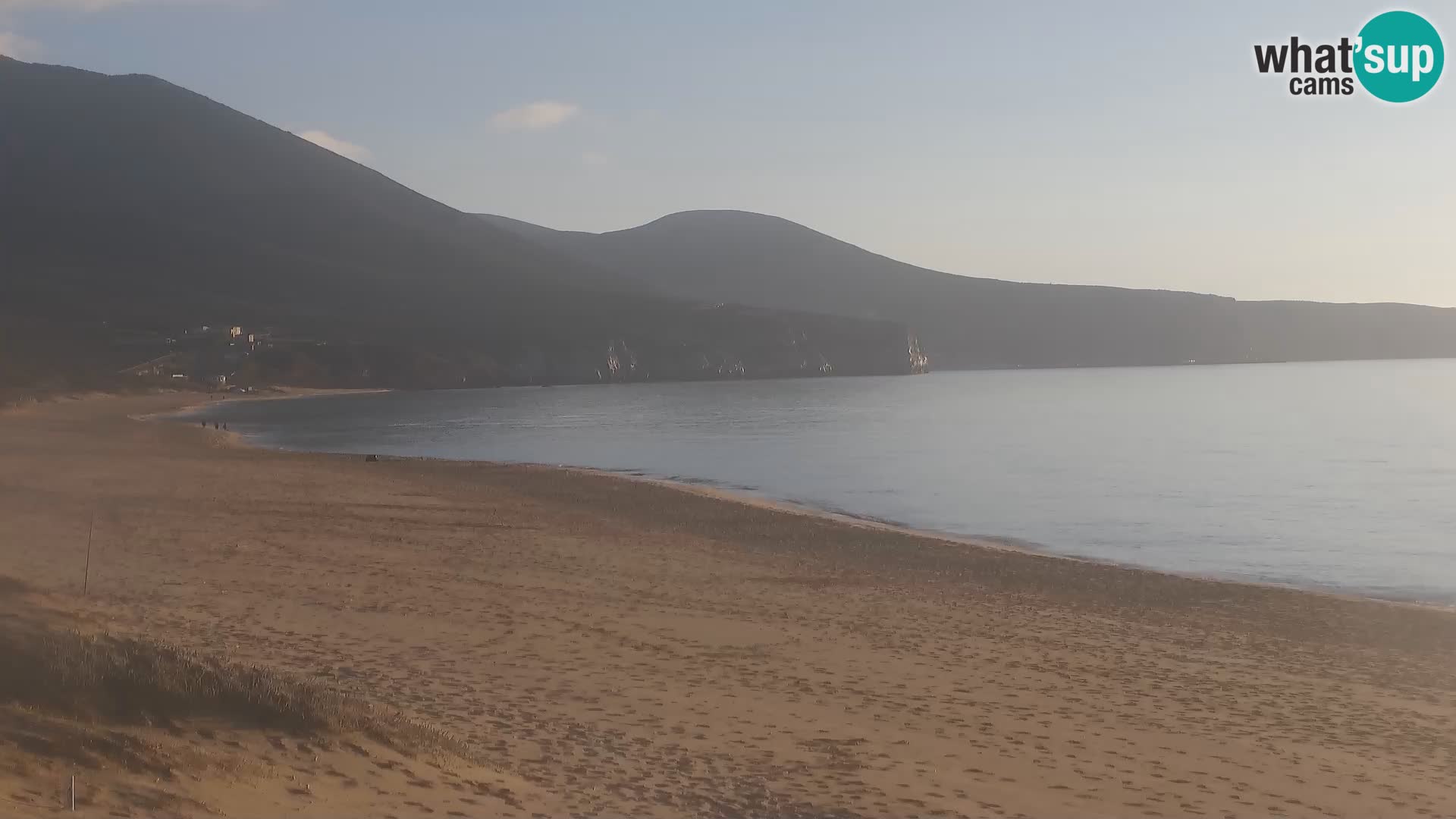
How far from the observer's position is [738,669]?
465 inches

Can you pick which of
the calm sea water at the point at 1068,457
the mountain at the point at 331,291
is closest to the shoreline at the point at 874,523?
the calm sea water at the point at 1068,457

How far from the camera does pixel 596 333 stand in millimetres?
171875

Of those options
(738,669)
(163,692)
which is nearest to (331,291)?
(738,669)

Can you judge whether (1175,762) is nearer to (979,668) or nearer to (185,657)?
(979,668)

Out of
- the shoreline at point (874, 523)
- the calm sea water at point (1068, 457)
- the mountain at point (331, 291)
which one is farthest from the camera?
the mountain at point (331, 291)

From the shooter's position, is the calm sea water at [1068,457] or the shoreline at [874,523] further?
the calm sea water at [1068,457]

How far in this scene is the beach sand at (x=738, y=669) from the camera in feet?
25.6

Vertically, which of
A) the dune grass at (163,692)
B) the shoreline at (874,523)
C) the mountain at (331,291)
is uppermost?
the mountain at (331,291)

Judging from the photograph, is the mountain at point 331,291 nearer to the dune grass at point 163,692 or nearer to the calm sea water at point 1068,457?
the calm sea water at point 1068,457

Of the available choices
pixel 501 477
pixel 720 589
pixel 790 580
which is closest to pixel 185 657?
pixel 720 589

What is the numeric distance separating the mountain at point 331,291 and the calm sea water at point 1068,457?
41.7 metres

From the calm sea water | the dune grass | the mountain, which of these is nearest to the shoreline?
the calm sea water

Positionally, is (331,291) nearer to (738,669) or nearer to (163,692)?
(738,669)

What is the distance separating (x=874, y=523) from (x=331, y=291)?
15823cm
